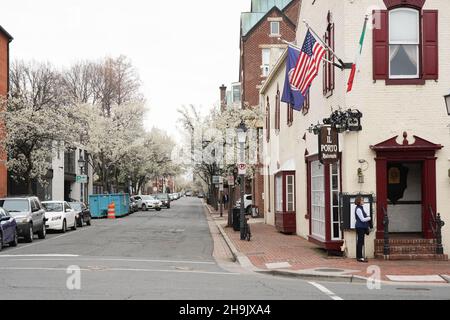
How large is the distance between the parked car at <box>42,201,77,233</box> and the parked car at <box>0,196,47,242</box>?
3.73 meters

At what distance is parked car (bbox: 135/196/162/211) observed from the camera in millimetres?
61531

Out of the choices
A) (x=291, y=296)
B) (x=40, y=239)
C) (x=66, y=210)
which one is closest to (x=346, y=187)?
(x=291, y=296)

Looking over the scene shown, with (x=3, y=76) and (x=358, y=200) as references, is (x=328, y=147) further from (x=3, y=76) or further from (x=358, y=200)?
(x=3, y=76)

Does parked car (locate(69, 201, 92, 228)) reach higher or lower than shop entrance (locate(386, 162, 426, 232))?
lower

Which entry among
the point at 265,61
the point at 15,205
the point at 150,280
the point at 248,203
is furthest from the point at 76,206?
the point at 265,61

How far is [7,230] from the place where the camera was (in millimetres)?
20672

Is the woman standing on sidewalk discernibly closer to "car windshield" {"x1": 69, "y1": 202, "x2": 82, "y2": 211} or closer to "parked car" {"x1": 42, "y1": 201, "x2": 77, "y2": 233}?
"parked car" {"x1": 42, "y1": 201, "x2": 77, "y2": 233}

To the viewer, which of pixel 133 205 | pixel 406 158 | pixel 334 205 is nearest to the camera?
pixel 406 158

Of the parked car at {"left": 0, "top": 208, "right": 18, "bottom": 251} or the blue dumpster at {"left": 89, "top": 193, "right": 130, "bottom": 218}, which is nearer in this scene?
the parked car at {"left": 0, "top": 208, "right": 18, "bottom": 251}

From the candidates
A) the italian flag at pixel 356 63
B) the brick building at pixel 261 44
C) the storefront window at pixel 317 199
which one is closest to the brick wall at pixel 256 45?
the brick building at pixel 261 44

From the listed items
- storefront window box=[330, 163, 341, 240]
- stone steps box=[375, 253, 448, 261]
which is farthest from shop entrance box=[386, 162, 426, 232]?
stone steps box=[375, 253, 448, 261]

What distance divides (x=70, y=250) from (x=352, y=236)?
8.66 m

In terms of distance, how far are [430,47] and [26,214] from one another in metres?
14.8

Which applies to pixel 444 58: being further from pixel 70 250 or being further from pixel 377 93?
pixel 70 250
